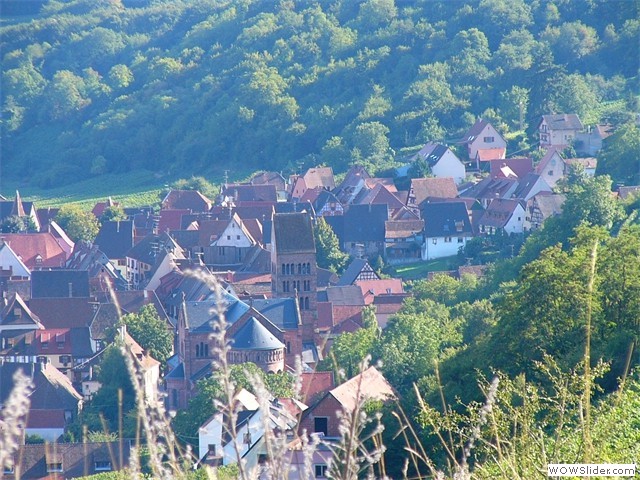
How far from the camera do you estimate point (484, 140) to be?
79.9 meters

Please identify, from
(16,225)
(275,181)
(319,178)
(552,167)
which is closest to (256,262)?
(552,167)

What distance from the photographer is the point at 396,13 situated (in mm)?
112938

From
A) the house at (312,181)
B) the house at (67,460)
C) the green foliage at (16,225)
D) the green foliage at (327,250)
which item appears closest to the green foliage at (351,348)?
the house at (67,460)

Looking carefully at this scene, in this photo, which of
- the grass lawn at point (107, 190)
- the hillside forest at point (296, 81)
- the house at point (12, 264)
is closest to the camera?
the house at point (12, 264)

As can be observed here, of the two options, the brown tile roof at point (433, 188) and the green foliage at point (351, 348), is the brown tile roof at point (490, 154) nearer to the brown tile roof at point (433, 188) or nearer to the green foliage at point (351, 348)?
the brown tile roof at point (433, 188)

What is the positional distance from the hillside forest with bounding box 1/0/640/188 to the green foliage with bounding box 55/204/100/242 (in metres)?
17.8

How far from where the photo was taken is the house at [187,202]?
78.8 metres

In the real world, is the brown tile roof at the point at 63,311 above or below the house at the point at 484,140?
below

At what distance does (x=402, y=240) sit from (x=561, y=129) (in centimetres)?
1681

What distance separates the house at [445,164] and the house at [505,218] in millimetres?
12628

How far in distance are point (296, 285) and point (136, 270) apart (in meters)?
18.2

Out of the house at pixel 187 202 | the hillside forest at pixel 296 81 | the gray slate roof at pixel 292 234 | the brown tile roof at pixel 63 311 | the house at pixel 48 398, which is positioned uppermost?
the hillside forest at pixel 296 81

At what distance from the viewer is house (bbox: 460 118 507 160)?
260 feet

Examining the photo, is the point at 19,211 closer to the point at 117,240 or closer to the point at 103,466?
the point at 117,240
